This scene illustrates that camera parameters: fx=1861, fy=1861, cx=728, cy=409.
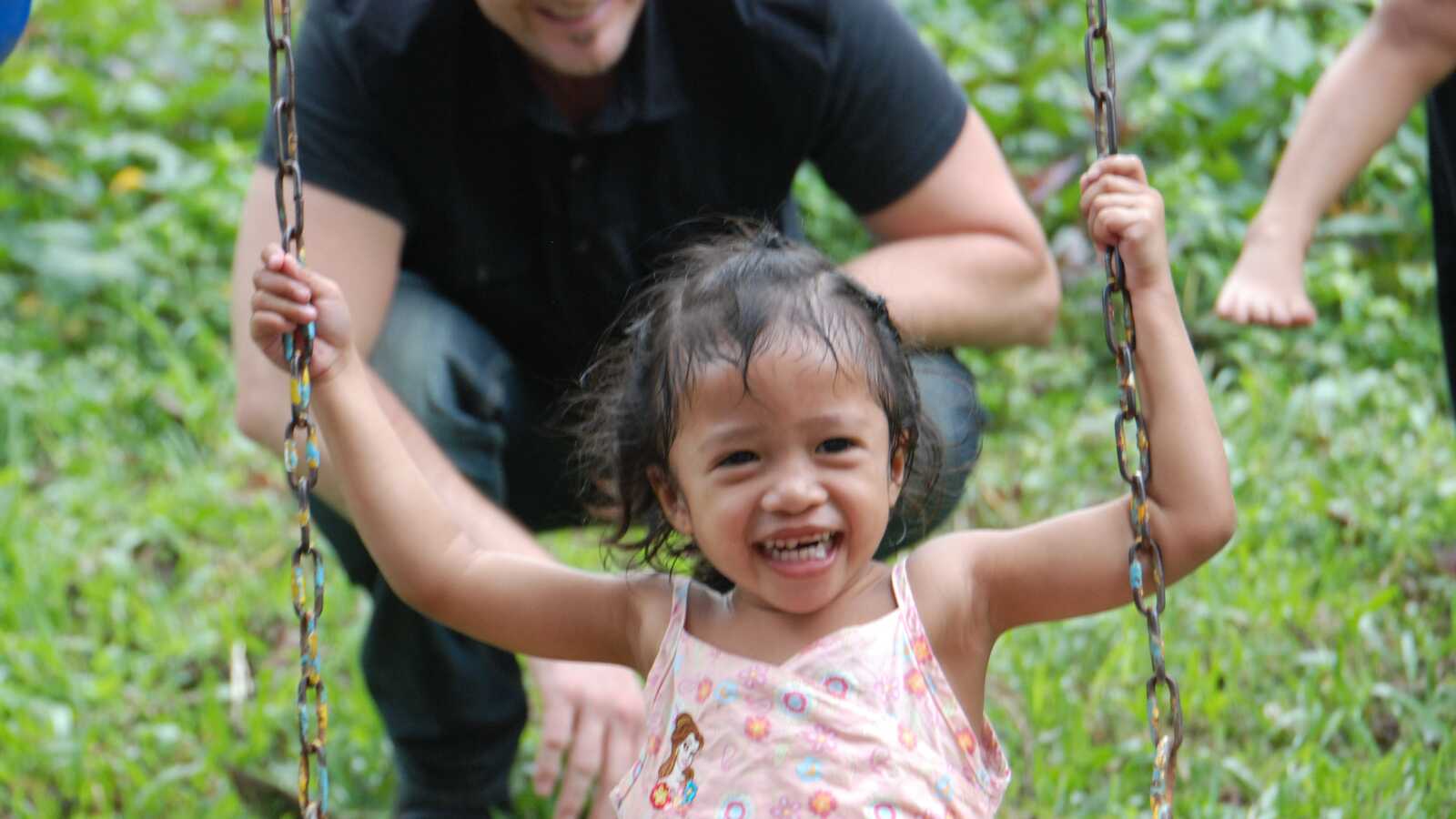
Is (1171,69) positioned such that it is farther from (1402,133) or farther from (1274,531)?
(1274,531)

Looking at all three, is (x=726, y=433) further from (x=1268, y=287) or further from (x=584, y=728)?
(x=1268, y=287)

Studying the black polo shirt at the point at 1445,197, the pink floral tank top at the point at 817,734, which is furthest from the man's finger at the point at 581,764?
the black polo shirt at the point at 1445,197

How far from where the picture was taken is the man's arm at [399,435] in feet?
8.30

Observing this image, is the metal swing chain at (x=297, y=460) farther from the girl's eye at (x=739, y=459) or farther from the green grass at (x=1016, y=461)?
the green grass at (x=1016, y=461)

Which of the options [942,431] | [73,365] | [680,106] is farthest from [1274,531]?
[73,365]

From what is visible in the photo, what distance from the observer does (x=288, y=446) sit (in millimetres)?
1880

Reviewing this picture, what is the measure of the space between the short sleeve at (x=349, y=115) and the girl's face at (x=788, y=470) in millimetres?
889

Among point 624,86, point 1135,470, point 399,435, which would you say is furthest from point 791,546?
point 624,86

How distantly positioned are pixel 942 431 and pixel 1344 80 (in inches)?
39.8

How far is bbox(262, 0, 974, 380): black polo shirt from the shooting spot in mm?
2635

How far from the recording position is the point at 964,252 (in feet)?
9.03

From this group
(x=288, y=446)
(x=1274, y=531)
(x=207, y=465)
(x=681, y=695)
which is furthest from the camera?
(x=207, y=465)

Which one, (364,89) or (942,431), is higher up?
(364,89)

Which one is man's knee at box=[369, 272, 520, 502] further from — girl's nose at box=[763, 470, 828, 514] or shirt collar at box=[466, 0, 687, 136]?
girl's nose at box=[763, 470, 828, 514]
